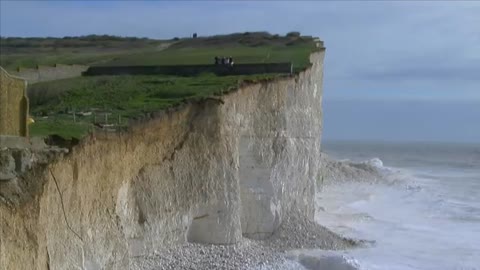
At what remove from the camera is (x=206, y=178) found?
19.0 meters

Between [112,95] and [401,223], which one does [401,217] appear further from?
[112,95]

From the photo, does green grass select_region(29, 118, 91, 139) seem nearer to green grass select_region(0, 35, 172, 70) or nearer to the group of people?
the group of people

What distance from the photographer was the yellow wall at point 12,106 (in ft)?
39.8

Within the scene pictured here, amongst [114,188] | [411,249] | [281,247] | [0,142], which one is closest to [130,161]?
[114,188]

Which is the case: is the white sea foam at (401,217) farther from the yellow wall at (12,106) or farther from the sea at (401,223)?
the yellow wall at (12,106)

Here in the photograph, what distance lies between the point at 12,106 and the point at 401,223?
773 inches

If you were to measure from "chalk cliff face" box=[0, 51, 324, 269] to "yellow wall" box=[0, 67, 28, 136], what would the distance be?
2.55 feet

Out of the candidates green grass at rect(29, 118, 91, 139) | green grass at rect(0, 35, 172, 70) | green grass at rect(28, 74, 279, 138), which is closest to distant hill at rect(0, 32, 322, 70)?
green grass at rect(0, 35, 172, 70)

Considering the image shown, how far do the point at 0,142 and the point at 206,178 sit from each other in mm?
7862

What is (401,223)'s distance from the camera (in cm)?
2936

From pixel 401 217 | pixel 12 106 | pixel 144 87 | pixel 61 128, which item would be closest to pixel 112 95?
pixel 144 87

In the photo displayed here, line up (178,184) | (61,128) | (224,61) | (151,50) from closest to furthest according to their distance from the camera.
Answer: (61,128), (178,184), (224,61), (151,50)

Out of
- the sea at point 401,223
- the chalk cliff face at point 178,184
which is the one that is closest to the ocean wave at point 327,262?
the sea at point 401,223

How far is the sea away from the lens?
21.3 metres
